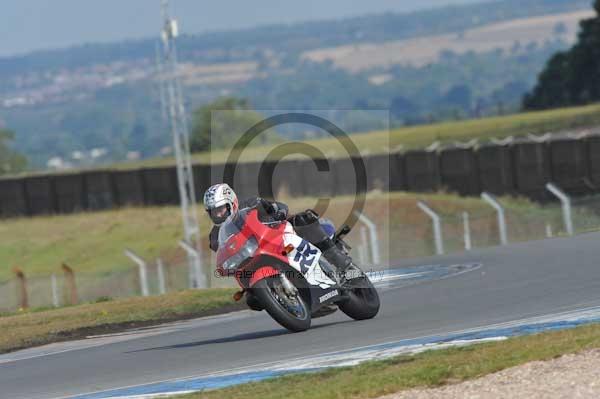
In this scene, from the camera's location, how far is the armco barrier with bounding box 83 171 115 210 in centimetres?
5728

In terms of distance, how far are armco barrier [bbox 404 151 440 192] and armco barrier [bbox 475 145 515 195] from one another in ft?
7.42

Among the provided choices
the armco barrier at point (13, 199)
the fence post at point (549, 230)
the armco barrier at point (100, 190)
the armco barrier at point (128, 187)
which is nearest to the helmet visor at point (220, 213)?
the fence post at point (549, 230)

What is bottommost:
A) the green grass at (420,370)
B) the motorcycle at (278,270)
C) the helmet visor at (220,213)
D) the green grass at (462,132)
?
the green grass at (420,370)

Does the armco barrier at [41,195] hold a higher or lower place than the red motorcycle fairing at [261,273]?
higher

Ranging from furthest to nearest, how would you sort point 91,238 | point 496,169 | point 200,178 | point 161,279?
point 91,238, point 200,178, point 496,169, point 161,279

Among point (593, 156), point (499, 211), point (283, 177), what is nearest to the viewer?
point (499, 211)

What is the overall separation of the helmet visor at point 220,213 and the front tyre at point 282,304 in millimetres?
783

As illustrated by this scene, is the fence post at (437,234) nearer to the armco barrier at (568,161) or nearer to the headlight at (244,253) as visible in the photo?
the armco barrier at (568,161)

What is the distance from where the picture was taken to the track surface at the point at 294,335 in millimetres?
12055

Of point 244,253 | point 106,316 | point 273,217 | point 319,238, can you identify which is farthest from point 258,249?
point 106,316

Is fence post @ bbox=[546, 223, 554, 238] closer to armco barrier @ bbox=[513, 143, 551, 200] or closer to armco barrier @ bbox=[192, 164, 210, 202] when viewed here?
armco barrier @ bbox=[513, 143, 551, 200]

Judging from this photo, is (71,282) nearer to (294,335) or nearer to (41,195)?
(294,335)

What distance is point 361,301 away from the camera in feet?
45.6

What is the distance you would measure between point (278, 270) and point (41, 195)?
152 feet
